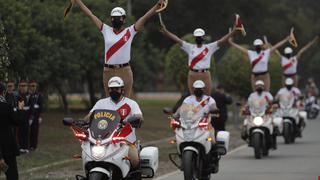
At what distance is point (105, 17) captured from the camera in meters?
31.9

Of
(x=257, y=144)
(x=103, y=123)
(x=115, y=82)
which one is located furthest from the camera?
(x=257, y=144)

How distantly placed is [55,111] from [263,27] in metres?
34.6

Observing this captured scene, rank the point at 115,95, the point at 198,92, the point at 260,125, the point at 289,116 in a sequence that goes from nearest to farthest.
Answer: the point at 115,95 → the point at 198,92 → the point at 260,125 → the point at 289,116

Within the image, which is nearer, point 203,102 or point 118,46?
point 118,46

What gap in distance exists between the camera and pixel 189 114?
14938 mm

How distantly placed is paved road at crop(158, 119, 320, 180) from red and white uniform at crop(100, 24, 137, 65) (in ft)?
9.72

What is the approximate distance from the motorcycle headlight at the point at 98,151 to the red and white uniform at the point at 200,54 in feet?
24.3

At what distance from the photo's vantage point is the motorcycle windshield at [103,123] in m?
11.5

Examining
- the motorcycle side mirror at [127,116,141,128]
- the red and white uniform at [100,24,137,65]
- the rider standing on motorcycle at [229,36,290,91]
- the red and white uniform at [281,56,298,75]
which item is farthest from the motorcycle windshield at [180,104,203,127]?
the red and white uniform at [281,56,298,75]

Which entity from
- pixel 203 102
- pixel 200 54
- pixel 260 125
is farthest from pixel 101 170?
pixel 260 125

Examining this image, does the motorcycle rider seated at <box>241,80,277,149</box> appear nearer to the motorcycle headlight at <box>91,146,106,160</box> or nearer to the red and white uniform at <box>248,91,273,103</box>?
the red and white uniform at <box>248,91,273,103</box>

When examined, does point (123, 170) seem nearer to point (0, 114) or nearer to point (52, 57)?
point (0, 114)

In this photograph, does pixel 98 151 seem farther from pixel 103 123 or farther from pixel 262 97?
pixel 262 97

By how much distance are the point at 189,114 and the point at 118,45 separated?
1.63 meters
